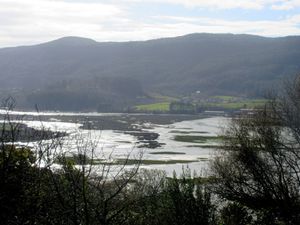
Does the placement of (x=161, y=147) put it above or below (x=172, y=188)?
below

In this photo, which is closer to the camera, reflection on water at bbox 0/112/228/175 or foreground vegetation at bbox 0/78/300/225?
foreground vegetation at bbox 0/78/300/225

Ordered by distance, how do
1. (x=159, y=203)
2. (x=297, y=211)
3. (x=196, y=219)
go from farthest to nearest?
(x=297, y=211) → (x=159, y=203) → (x=196, y=219)

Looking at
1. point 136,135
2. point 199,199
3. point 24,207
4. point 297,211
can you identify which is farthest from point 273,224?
point 136,135

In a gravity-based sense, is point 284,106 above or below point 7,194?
above

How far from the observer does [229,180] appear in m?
31.3

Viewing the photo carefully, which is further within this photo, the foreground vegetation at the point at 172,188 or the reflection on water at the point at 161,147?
the reflection on water at the point at 161,147

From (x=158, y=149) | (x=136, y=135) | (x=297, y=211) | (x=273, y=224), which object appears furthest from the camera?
(x=136, y=135)

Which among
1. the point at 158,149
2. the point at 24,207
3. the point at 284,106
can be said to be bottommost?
the point at 158,149

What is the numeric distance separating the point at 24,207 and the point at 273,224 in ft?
46.9

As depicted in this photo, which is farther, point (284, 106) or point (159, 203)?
point (284, 106)

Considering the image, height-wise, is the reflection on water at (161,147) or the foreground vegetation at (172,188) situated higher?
the foreground vegetation at (172,188)

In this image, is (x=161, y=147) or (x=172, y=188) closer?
(x=172, y=188)

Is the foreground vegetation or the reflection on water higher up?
the foreground vegetation

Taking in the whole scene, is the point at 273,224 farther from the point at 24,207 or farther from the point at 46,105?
the point at 46,105
